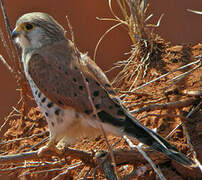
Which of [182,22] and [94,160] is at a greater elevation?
[182,22]

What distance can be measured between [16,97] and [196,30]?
2245 mm

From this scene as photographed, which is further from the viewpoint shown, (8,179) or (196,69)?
(8,179)

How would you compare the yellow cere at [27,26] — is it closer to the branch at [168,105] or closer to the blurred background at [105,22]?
the branch at [168,105]

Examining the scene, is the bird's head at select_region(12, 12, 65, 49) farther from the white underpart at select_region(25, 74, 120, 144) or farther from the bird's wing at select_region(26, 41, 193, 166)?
the white underpart at select_region(25, 74, 120, 144)

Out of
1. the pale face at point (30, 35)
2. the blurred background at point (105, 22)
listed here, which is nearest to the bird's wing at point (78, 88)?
the pale face at point (30, 35)

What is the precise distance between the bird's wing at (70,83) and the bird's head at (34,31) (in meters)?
0.17

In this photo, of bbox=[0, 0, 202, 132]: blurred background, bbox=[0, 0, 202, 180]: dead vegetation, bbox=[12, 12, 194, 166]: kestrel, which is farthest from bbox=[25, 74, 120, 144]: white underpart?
bbox=[0, 0, 202, 132]: blurred background

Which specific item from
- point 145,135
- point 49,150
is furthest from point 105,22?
point 145,135

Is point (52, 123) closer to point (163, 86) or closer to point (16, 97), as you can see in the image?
point (163, 86)

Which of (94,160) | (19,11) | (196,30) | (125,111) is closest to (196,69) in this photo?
(125,111)

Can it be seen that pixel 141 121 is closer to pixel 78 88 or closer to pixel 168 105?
pixel 168 105

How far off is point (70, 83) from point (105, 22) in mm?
2137

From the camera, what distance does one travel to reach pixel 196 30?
161 inches

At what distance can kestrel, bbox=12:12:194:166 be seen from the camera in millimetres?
2089
